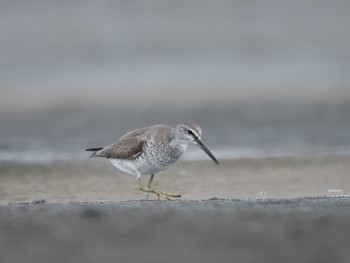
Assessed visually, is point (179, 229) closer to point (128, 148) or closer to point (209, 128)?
point (128, 148)

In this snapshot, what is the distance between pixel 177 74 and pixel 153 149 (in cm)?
1184

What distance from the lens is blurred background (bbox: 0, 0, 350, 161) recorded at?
768 inches

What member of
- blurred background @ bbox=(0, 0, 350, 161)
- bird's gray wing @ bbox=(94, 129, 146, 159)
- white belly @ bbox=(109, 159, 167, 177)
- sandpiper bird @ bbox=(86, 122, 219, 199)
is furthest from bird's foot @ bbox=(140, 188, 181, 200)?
blurred background @ bbox=(0, 0, 350, 161)

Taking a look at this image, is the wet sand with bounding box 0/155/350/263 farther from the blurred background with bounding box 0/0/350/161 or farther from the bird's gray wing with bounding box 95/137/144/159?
the blurred background with bounding box 0/0/350/161

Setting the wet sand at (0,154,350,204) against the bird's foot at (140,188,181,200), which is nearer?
the bird's foot at (140,188,181,200)

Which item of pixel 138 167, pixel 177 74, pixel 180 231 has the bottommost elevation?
pixel 180 231

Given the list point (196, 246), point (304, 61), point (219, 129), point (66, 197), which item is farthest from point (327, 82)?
point (196, 246)

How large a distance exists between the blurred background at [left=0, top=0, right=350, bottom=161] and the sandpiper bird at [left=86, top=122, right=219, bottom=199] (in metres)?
4.31

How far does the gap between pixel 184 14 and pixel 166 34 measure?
4.98 ft

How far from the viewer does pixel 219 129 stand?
19.8 m

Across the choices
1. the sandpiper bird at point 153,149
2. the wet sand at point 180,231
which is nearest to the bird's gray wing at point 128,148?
the sandpiper bird at point 153,149

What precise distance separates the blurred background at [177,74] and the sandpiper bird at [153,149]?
14.2 feet

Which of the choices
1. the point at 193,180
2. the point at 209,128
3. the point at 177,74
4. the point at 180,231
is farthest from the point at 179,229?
the point at 177,74

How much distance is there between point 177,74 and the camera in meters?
25.0
